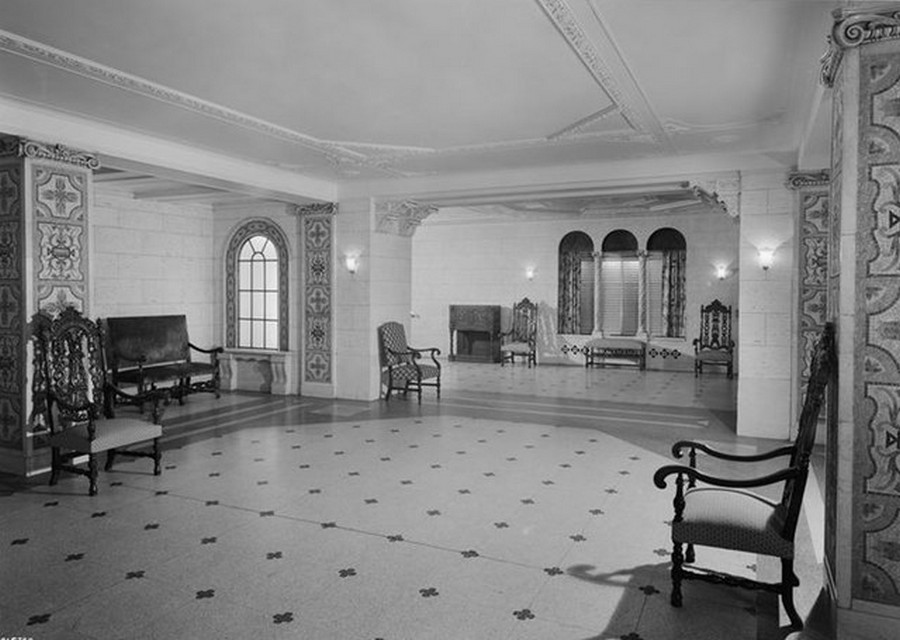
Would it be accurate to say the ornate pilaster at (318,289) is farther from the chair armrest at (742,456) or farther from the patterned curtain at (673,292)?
the patterned curtain at (673,292)

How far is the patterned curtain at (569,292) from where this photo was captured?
13.6 meters

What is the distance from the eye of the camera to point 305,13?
3.63m

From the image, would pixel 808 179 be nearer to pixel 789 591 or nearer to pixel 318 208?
pixel 789 591

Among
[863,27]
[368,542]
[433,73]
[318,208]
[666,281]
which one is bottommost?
[368,542]

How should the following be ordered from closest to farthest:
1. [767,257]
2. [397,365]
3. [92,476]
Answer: [92,476] → [767,257] → [397,365]

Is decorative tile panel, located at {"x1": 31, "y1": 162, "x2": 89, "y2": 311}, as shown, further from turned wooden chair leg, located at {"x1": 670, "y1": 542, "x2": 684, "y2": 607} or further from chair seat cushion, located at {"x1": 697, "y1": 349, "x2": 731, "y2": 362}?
chair seat cushion, located at {"x1": 697, "y1": 349, "x2": 731, "y2": 362}

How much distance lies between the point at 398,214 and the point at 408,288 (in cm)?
134

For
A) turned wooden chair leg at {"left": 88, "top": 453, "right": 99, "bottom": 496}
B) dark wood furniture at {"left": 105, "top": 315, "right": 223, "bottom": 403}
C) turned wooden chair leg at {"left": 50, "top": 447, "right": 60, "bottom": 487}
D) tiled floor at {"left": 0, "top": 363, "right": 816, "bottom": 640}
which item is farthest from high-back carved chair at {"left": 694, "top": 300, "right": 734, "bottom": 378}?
turned wooden chair leg at {"left": 50, "top": 447, "right": 60, "bottom": 487}

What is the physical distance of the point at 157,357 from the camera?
9.06 m

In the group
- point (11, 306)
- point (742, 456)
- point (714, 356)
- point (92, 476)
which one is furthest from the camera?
point (714, 356)

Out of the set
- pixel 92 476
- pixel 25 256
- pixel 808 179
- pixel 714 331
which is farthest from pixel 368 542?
pixel 714 331

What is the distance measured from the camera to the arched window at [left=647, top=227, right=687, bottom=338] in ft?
41.9

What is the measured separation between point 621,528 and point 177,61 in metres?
4.24

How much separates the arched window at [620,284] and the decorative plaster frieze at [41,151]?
991 cm
